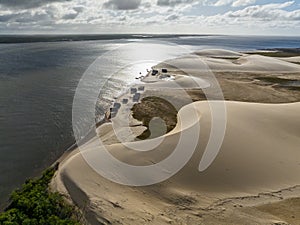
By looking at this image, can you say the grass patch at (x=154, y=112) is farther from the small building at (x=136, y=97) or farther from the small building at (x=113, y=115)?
the small building at (x=113, y=115)

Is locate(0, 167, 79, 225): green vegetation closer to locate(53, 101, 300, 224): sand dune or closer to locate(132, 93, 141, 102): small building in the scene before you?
locate(53, 101, 300, 224): sand dune

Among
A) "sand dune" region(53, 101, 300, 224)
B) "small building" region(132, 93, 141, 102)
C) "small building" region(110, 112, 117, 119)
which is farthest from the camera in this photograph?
"small building" region(132, 93, 141, 102)

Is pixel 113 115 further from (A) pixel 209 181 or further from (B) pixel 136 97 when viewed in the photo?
(A) pixel 209 181

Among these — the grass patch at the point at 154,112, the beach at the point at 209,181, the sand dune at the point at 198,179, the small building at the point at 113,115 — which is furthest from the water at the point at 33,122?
the grass patch at the point at 154,112

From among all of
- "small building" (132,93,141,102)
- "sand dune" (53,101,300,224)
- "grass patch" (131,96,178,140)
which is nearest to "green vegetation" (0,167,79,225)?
"sand dune" (53,101,300,224)

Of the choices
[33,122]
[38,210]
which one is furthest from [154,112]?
[38,210]

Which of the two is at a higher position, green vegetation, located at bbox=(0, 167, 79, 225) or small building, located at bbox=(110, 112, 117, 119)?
green vegetation, located at bbox=(0, 167, 79, 225)

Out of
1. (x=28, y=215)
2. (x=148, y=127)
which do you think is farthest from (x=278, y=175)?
(x=28, y=215)
